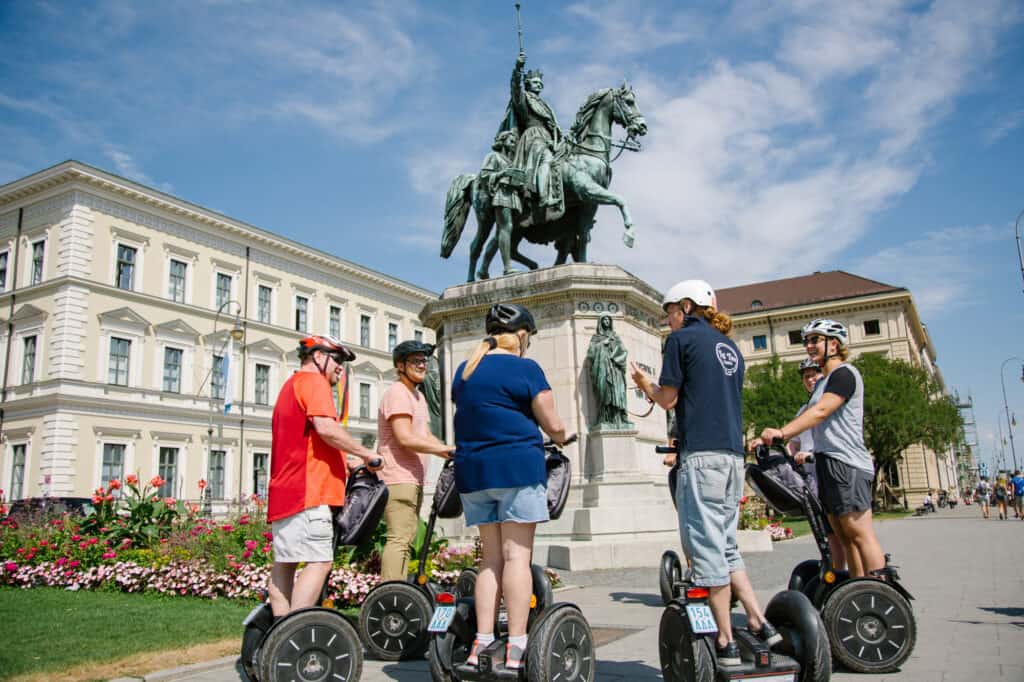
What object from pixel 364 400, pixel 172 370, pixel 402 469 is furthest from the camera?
pixel 364 400

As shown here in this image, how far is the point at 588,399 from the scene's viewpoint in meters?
12.3

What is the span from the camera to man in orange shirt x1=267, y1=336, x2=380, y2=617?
4344 millimetres

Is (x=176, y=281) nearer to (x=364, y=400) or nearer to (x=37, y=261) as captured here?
(x=37, y=261)

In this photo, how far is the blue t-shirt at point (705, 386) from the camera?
12.9ft

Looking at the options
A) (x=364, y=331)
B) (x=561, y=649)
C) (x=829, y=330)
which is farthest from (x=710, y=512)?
(x=364, y=331)

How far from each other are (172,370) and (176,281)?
515 cm

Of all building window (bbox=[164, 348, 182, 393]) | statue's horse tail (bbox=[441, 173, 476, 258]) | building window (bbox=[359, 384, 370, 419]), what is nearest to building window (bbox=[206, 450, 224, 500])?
building window (bbox=[164, 348, 182, 393])

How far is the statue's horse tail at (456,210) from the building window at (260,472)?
33.8 metres

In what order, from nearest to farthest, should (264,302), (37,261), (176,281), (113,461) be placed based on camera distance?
(113,461) → (37,261) → (176,281) → (264,302)

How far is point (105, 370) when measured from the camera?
3850cm

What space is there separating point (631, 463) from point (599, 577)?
2268 mm

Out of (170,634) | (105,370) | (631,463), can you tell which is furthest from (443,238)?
(105,370)

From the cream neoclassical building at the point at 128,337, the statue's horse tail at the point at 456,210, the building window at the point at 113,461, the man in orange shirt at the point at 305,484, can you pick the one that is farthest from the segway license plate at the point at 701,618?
the building window at the point at 113,461

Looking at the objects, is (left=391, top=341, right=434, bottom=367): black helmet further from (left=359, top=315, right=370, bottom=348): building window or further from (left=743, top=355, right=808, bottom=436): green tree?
(left=359, top=315, right=370, bottom=348): building window
